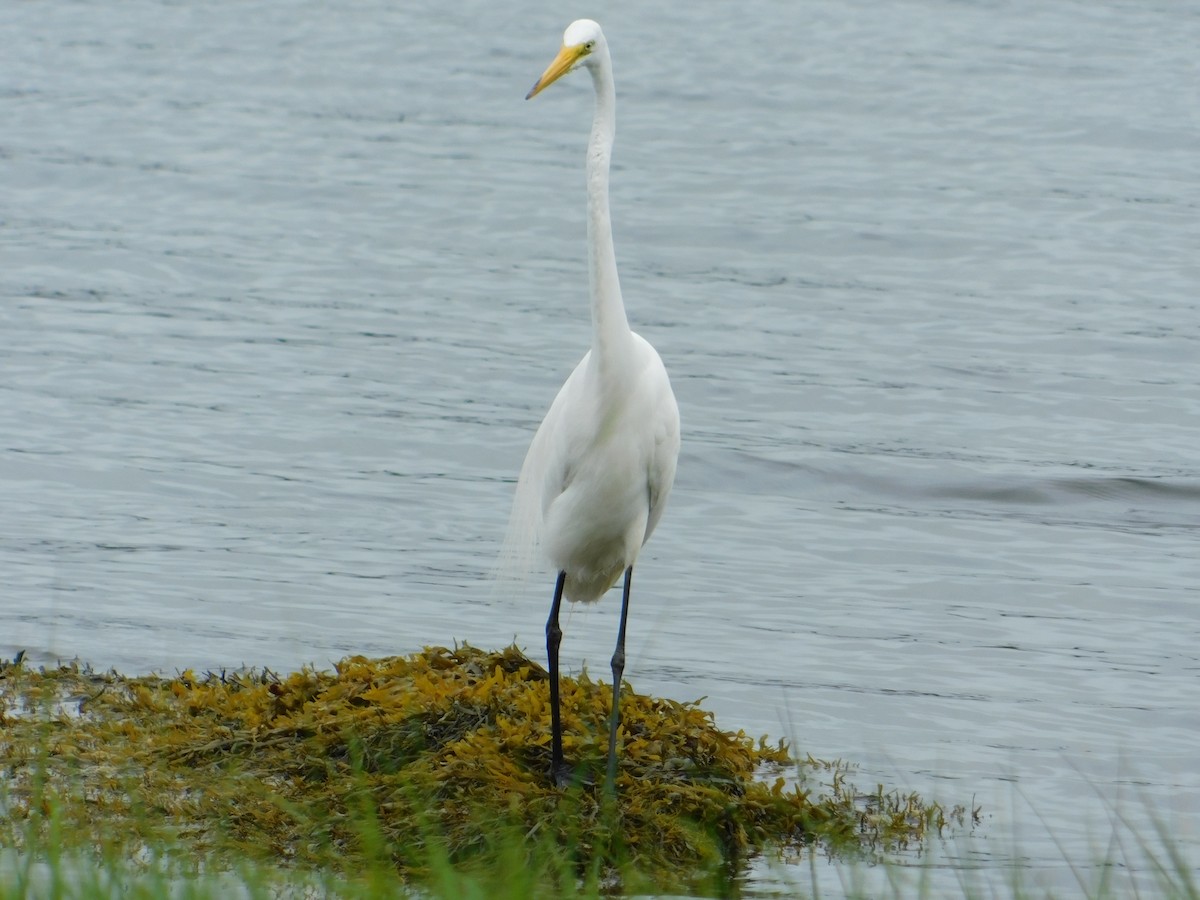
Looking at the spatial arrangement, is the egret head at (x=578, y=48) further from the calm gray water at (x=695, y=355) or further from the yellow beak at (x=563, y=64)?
the calm gray water at (x=695, y=355)

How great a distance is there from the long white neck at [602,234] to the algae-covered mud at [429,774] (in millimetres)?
1145

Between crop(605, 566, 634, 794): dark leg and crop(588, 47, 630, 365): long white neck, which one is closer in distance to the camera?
crop(588, 47, 630, 365): long white neck

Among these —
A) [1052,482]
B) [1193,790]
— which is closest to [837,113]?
[1052,482]

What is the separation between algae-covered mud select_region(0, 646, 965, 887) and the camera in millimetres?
4570

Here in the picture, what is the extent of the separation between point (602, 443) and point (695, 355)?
6044 mm

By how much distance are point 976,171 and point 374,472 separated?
8114 mm

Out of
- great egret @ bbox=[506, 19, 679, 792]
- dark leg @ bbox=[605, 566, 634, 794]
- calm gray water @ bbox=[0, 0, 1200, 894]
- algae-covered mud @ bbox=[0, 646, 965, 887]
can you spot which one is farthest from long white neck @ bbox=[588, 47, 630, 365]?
calm gray water @ bbox=[0, 0, 1200, 894]

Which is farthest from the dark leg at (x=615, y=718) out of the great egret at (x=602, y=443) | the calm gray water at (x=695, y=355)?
the calm gray water at (x=695, y=355)

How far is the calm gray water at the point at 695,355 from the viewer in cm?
671

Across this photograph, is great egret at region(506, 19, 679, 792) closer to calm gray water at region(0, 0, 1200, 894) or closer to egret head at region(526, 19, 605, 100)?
egret head at region(526, 19, 605, 100)

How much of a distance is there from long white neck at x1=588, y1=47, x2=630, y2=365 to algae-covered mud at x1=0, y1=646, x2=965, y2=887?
1.14 m

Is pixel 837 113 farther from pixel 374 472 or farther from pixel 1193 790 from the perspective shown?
pixel 1193 790

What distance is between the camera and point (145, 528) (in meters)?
7.97

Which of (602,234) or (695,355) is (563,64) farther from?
(695,355)
